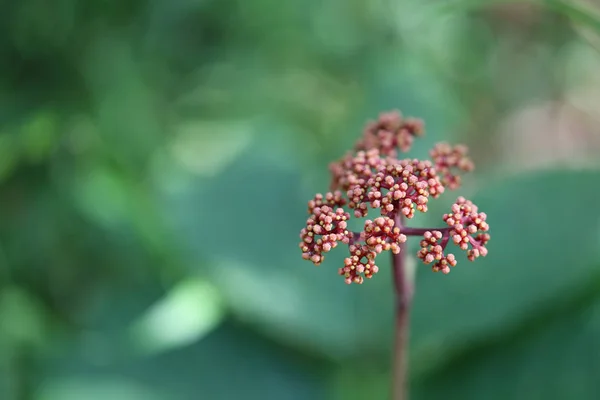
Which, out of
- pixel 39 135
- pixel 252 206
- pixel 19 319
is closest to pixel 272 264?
pixel 252 206

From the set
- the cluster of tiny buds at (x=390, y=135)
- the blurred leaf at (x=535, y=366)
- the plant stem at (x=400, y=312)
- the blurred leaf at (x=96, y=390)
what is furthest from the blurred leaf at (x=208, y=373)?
the cluster of tiny buds at (x=390, y=135)

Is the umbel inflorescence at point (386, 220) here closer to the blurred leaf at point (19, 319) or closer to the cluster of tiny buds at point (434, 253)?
the cluster of tiny buds at point (434, 253)

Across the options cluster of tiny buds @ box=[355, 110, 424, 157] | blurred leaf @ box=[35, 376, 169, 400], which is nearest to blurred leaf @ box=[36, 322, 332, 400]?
blurred leaf @ box=[35, 376, 169, 400]

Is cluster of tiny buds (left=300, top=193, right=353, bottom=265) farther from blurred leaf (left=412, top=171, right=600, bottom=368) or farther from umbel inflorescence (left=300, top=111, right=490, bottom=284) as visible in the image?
blurred leaf (left=412, top=171, right=600, bottom=368)

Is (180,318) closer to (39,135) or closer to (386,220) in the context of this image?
(39,135)

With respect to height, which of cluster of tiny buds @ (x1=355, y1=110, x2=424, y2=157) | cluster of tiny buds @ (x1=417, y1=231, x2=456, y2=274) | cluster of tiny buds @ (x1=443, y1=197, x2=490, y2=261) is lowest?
cluster of tiny buds @ (x1=417, y1=231, x2=456, y2=274)

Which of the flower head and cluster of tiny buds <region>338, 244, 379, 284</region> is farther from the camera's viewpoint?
the flower head

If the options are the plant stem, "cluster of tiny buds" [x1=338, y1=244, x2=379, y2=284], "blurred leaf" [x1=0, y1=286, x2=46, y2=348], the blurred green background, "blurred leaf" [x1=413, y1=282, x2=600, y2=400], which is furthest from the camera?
"blurred leaf" [x1=0, y1=286, x2=46, y2=348]

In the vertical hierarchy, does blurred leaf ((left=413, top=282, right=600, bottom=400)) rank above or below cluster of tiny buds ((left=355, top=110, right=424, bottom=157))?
below

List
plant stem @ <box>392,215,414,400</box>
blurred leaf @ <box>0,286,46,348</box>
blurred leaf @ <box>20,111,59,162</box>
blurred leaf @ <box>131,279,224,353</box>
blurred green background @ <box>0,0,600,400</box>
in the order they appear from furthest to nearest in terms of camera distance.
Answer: blurred leaf @ <box>20,111,59,162</box>, blurred leaf @ <box>0,286,46,348</box>, blurred leaf @ <box>131,279,224,353</box>, blurred green background @ <box>0,0,600,400</box>, plant stem @ <box>392,215,414,400</box>
